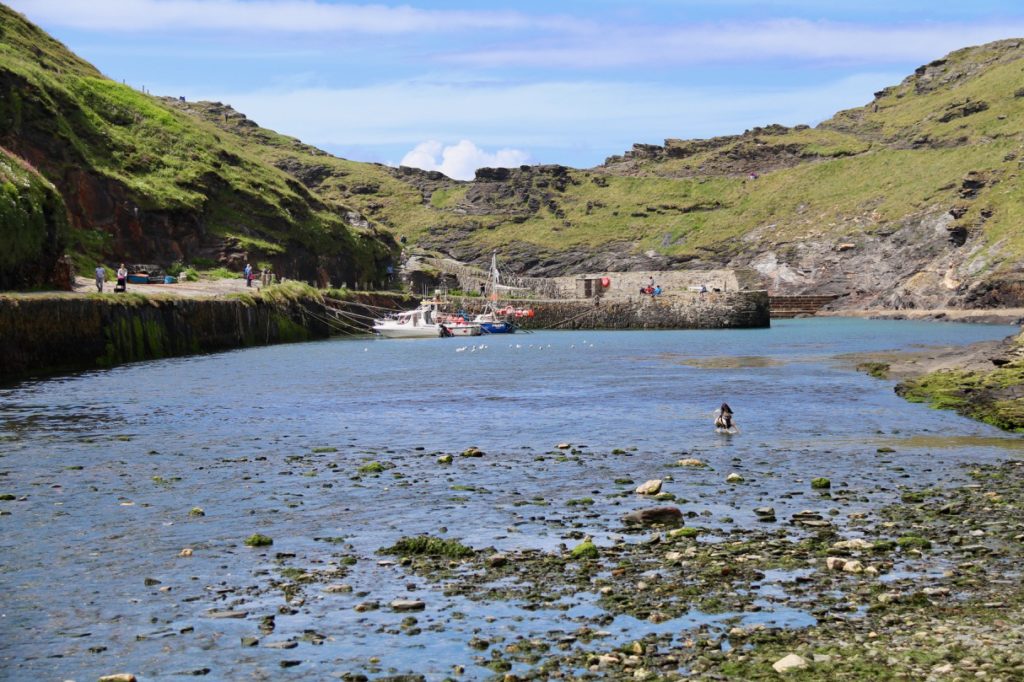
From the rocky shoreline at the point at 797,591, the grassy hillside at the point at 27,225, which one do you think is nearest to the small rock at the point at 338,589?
the rocky shoreline at the point at 797,591

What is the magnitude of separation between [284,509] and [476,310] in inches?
4517

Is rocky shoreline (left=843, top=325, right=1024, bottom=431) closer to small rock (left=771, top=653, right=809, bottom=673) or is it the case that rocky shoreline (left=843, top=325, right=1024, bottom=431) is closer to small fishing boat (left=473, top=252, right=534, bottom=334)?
small rock (left=771, top=653, right=809, bottom=673)

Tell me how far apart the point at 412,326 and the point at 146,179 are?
A: 29032 millimetres

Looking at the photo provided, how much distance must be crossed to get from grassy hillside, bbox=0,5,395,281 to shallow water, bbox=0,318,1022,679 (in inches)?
1636

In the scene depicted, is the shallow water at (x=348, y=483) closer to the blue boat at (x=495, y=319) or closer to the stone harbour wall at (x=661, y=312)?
the blue boat at (x=495, y=319)

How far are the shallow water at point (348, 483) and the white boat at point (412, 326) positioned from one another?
5506 centimetres

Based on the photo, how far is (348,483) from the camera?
21359 millimetres

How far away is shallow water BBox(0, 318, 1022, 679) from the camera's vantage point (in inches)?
460

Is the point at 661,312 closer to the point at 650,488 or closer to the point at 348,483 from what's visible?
the point at 348,483

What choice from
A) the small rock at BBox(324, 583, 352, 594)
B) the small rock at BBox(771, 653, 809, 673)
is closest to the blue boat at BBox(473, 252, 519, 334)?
the small rock at BBox(324, 583, 352, 594)

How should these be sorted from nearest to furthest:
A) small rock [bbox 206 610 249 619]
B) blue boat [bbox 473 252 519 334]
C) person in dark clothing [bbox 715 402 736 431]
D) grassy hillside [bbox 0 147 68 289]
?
small rock [bbox 206 610 249 619], person in dark clothing [bbox 715 402 736 431], grassy hillside [bbox 0 147 68 289], blue boat [bbox 473 252 519 334]

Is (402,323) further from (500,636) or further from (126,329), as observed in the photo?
(500,636)

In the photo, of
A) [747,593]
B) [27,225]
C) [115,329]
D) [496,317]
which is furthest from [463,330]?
[747,593]

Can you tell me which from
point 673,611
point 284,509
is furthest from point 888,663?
point 284,509
